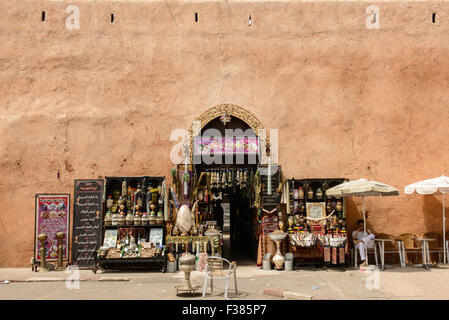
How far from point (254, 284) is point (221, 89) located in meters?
4.74

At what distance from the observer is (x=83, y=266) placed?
1038cm

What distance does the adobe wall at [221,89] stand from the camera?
10914mm

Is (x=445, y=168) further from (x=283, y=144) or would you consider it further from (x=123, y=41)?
(x=123, y=41)

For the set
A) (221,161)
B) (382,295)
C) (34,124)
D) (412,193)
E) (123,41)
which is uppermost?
(123,41)

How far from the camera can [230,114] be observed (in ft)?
35.8

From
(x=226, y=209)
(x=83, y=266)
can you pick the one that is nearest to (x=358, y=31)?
(x=83, y=266)

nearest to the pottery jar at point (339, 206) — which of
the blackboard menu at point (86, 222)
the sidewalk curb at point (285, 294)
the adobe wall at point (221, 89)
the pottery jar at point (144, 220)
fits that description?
the adobe wall at point (221, 89)

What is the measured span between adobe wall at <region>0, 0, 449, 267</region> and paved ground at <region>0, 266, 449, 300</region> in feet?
5.47

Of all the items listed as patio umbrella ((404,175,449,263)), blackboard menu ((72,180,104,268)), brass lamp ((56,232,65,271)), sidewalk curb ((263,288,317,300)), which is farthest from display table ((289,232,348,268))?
brass lamp ((56,232,65,271))

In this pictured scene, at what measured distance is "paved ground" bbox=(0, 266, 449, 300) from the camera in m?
7.47

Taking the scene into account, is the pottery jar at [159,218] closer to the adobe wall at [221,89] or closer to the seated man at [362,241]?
the adobe wall at [221,89]

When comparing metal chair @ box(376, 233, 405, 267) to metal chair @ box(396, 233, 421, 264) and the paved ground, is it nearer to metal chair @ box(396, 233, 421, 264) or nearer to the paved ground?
metal chair @ box(396, 233, 421, 264)

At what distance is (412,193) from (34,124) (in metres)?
8.74

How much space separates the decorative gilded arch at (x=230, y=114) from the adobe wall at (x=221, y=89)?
210mm
